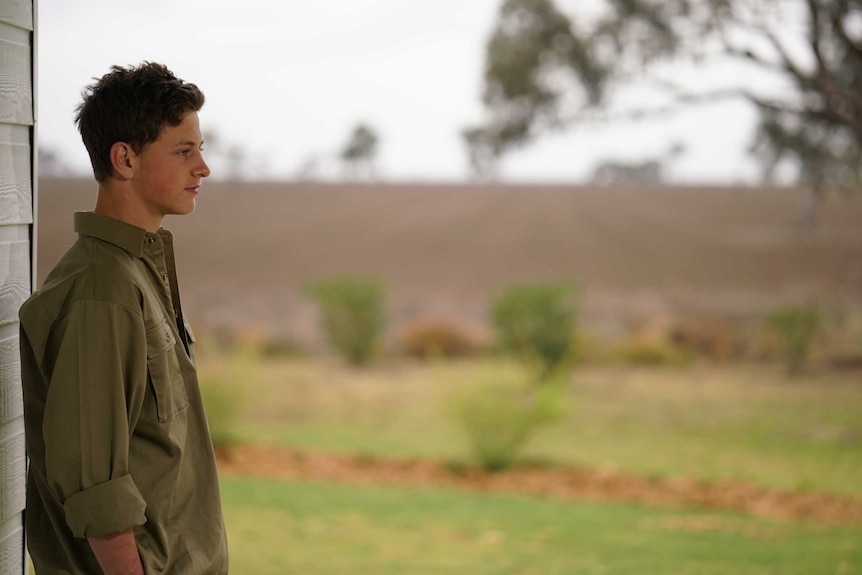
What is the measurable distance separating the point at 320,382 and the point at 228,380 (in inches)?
198

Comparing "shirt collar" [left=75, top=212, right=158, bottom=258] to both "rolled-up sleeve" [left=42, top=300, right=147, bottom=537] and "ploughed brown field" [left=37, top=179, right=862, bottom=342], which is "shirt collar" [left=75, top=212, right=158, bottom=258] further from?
"ploughed brown field" [left=37, top=179, right=862, bottom=342]

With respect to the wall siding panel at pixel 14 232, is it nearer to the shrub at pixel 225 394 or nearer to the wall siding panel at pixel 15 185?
the wall siding panel at pixel 15 185

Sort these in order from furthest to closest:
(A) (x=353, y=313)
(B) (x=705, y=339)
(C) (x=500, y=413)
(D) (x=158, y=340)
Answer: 1. (B) (x=705, y=339)
2. (A) (x=353, y=313)
3. (C) (x=500, y=413)
4. (D) (x=158, y=340)

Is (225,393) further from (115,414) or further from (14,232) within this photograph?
(115,414)

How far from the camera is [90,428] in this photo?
0.98 m

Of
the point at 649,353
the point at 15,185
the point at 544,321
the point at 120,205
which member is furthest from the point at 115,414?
the point at 649,353

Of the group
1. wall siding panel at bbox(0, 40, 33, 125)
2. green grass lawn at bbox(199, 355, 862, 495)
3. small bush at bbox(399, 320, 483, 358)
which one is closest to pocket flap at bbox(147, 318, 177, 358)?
wall siding panel at bbox(0, 40, 33, 125)

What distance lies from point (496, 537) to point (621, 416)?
17.6ft

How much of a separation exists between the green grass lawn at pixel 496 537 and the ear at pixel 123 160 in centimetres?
305

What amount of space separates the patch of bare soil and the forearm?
192 inches

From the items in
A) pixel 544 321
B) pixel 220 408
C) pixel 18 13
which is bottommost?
pixel 220 408

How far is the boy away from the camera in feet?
3.22

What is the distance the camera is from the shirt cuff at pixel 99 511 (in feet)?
3.18

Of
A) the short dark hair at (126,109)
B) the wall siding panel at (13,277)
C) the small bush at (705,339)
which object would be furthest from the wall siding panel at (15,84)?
the small bush at (705,339)
